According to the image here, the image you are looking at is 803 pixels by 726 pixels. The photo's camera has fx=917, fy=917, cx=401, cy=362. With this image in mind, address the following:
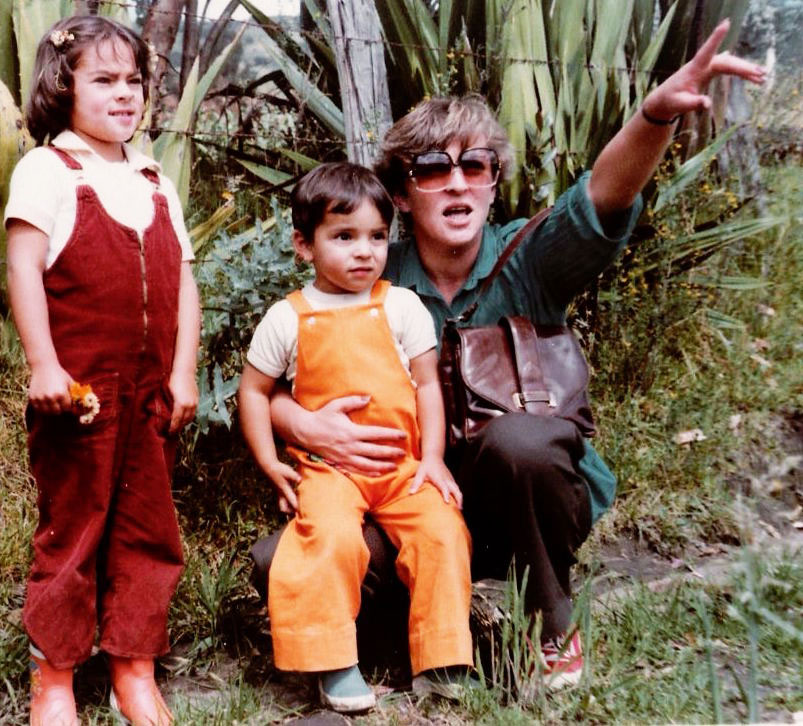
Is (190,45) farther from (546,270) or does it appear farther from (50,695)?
(50,695)

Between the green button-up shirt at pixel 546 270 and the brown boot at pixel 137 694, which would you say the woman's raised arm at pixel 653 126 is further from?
the brown boot at pixel 137 694

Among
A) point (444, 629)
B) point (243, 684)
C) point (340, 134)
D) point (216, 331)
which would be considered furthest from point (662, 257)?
point (243, 684)

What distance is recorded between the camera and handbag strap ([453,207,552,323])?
238 cm

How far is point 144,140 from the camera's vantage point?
3.23 meters

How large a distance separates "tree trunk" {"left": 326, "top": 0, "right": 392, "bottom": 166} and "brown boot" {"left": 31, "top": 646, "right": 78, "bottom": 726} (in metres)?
1.80

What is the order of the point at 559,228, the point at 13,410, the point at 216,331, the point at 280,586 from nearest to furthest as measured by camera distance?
the point at 280,586 < the point at 559,228 < the point at 216,331 < the point at 13,410

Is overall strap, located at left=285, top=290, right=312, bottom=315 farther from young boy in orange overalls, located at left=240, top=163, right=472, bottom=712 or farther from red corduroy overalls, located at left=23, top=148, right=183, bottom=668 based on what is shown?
red corduroy overalls, located at left=23, top=148, right=183, bottom=668

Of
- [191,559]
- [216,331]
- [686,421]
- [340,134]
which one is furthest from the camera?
[340,134]

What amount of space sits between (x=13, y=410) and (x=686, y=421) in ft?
8.02

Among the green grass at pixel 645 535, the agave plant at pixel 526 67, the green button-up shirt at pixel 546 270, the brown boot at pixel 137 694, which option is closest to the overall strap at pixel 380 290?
the green button-up shirt at pixel 546 270

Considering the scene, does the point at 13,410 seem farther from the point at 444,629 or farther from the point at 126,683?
the point at 444,629

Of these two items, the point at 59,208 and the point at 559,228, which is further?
the point at 559,228

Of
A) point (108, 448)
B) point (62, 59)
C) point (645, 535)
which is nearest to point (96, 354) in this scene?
point (108, 448)

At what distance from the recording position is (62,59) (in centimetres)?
200
